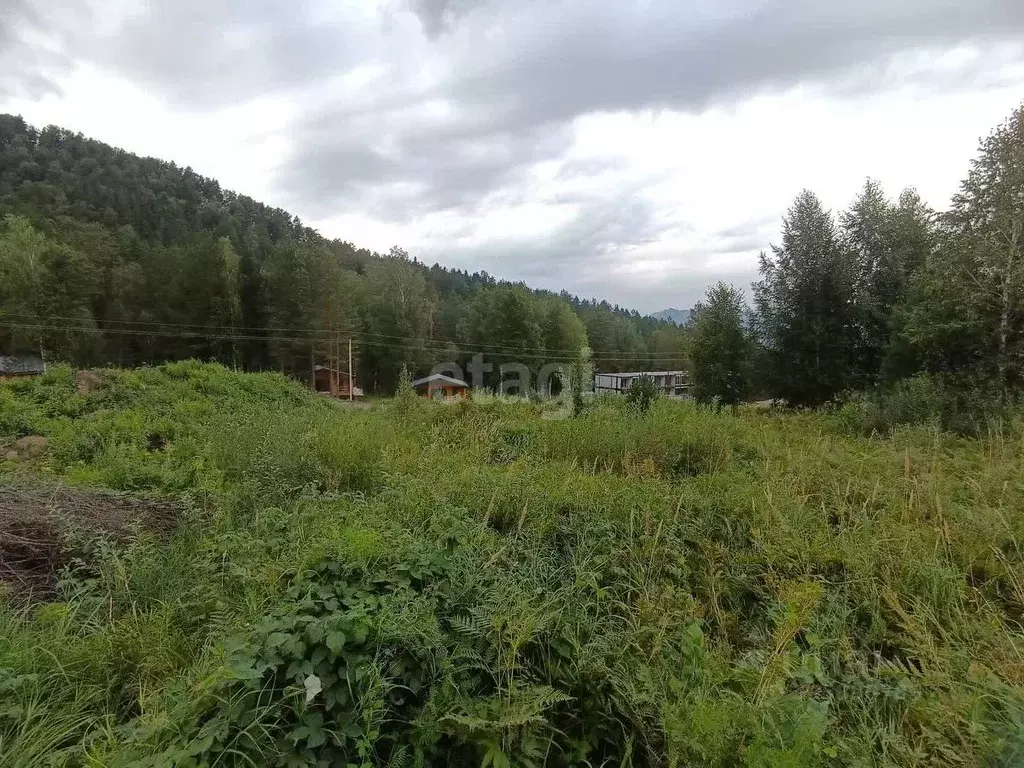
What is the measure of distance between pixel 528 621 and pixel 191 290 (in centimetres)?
3357

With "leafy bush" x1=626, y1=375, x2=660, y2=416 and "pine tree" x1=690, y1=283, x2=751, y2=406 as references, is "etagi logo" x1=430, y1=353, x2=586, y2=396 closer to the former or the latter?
"pine tree" x1=690, y1=283, x2=751, y2=406

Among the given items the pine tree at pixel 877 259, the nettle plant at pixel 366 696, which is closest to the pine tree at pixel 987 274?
the pine tree at pixel 877 259

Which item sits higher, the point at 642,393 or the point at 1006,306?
the point at 1006,306

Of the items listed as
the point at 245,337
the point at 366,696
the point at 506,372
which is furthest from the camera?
the point at 506,372

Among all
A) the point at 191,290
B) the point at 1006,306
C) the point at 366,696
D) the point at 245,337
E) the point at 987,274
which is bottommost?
the point at 366,696

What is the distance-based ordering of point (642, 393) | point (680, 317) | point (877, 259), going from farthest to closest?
point (680, 317) → point (877, 259) → point (642, 393)

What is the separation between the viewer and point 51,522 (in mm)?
3168

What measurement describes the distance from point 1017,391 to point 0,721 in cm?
1196

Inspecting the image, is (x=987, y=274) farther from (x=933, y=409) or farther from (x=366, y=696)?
(x=366, y=696)

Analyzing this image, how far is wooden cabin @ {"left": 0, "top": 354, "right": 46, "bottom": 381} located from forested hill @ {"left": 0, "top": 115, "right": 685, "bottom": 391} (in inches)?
27.9

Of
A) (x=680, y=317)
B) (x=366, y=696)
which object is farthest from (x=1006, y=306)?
(x=680, y=317)

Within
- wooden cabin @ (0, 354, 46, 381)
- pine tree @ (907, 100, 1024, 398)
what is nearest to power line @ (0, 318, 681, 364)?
wooden cabin @ (0, 354, 46, 381)

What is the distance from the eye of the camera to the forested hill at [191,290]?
2328 centimetres

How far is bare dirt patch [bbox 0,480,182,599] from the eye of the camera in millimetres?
2848
